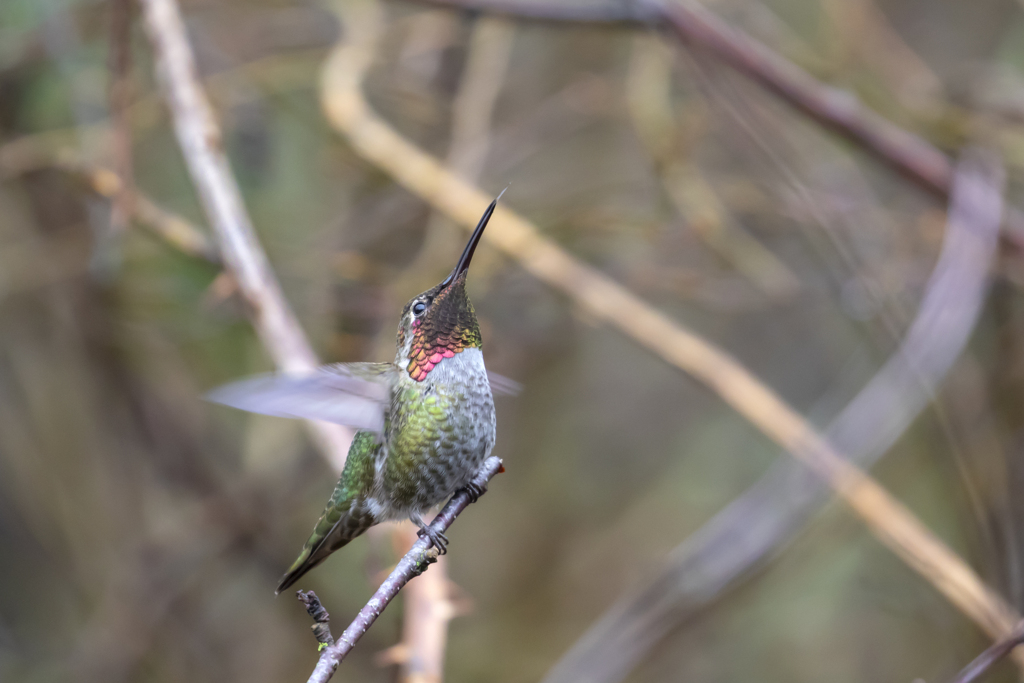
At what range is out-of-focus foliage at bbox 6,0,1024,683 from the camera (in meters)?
2.96

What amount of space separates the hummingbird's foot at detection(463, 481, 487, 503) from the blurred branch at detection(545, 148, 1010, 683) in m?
0.79

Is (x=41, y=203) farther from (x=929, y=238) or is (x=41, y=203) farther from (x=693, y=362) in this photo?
(x=929, y=238)

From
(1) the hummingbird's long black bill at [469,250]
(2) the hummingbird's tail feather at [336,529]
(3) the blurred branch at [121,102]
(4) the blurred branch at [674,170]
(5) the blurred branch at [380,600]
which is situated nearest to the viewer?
(5) the blurred branch at [380,600]

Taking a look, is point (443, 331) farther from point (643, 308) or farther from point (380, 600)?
point (643, 308)

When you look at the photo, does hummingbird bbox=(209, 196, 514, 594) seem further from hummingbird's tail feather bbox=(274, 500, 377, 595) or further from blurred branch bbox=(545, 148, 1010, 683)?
blurred branch bbox=(545, 148, 1010, 683)

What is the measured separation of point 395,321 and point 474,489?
5.74 feet

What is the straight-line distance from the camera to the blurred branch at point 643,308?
1.77 metres

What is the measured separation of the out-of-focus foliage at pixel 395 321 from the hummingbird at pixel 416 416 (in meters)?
1.16

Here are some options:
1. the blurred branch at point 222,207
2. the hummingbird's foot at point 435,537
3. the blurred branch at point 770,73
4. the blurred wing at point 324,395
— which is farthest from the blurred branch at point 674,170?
the hummingbird's foot at point 435,537

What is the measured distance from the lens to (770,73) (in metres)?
2.14

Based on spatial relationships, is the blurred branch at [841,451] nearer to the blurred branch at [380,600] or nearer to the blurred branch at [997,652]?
the blurred branch at [997,652]

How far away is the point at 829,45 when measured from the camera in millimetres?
3365

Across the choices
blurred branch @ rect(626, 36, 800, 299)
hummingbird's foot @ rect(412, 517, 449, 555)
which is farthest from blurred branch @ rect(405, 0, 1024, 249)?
hummingbird's foot @ rect(412, 517, 449, 555)

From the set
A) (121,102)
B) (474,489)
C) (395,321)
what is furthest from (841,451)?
(121,102)
